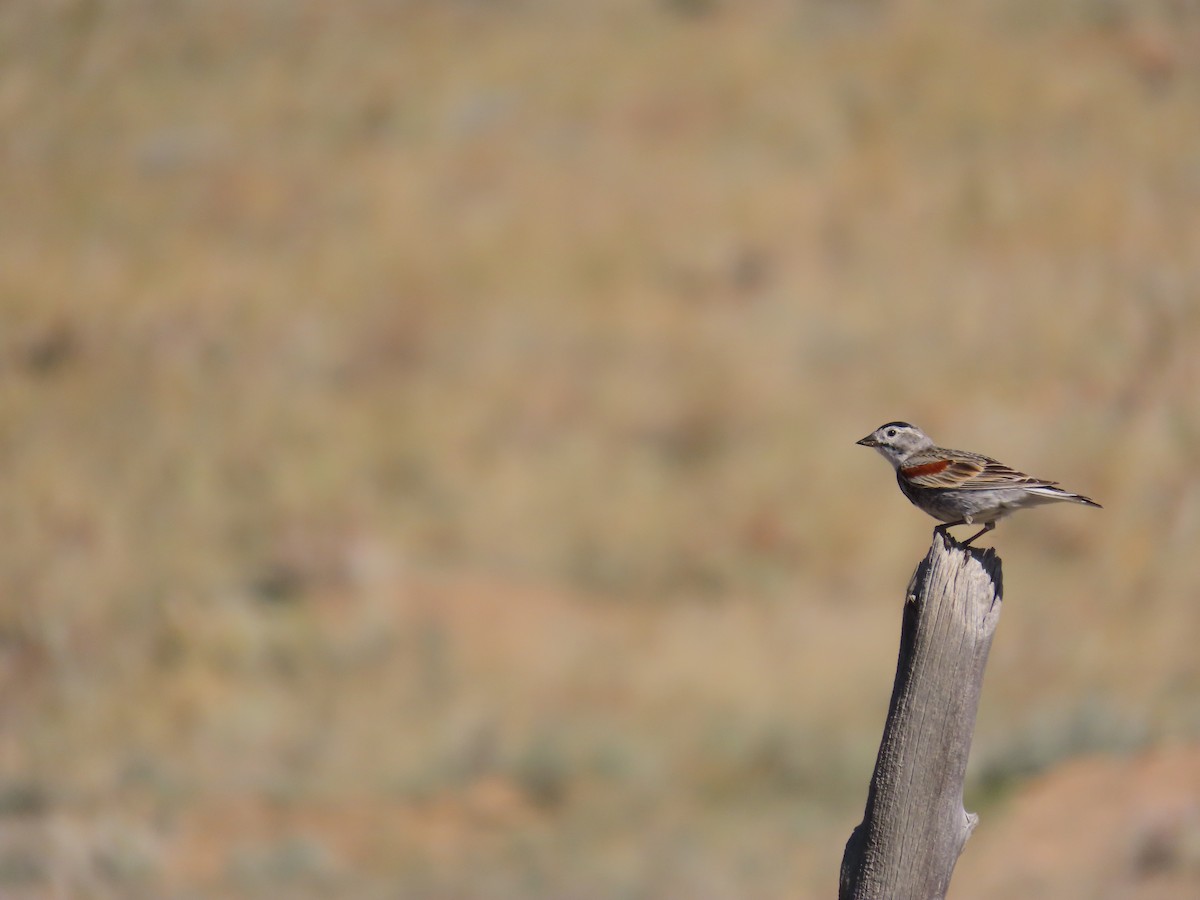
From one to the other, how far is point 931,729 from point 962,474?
62.7 inches

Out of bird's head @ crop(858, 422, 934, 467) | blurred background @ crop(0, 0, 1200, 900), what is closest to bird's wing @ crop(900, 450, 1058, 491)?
bird's head @ crop(858, 422, 934, 467)

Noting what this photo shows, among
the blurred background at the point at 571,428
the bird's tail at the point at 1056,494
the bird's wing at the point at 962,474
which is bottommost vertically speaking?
the bird's tail at the point at 1056,494

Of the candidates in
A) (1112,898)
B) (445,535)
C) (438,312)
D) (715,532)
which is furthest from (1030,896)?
(438,312)

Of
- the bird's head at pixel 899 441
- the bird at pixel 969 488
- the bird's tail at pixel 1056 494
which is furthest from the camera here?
the bird's head at pixel 899 441

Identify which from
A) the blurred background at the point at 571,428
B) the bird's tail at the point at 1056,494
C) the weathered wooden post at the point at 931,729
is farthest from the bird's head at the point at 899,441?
the blurred background at the point at 571,428

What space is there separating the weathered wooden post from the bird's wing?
46.6 inches

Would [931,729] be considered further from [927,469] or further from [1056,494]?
[927,469]

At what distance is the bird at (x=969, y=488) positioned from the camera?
18.3 ft

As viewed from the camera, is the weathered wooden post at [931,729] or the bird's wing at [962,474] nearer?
the weathered wooden post at [931,729]

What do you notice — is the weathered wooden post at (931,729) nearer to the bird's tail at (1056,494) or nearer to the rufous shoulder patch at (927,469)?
the bird's tail at (1056,494)

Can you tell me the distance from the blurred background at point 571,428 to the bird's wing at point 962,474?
19.2 feet

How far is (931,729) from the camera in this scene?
446 cm

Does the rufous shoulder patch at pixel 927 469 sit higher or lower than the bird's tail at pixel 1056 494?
higher

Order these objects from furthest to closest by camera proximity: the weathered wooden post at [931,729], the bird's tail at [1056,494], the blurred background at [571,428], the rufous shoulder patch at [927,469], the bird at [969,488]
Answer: the blurred background at [571,428] < the rufous shoulder patch at [927,469] < the bird at [969,488] < the bird's tail at [1056,494] < the weathered wooden post at [931,729]
